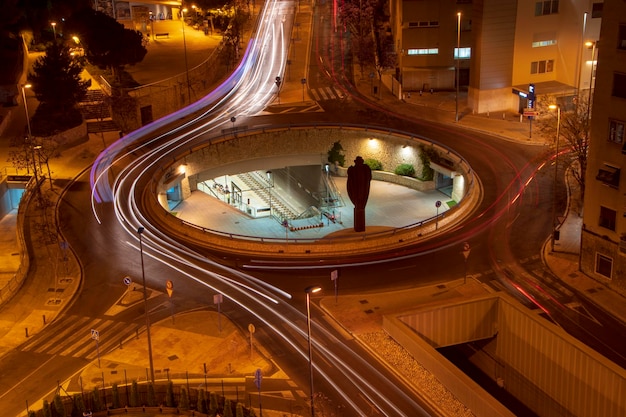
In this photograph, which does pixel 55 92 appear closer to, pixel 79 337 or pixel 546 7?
pixel 79 337

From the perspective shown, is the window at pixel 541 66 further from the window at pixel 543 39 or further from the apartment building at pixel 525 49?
the window at pixel 543 39

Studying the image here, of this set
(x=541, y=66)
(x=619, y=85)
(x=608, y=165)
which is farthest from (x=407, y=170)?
(x=619, y=85)

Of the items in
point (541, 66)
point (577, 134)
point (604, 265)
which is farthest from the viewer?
point (541, 66)

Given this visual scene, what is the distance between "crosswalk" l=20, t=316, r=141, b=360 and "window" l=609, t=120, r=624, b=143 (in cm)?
2874

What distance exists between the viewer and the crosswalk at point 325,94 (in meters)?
92.4

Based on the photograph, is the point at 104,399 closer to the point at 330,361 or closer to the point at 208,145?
the point at 330,361

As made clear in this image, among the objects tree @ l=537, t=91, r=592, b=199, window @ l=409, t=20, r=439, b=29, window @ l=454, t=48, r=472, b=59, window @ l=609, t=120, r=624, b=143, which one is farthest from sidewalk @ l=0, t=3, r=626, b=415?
window @ l=409, t=20, r=439, b=29

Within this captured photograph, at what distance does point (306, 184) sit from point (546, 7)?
28.9 metres

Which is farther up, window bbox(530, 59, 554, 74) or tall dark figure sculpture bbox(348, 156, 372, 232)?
window bbox(530, 59, 554, 74)

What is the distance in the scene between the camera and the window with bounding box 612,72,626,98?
159ft

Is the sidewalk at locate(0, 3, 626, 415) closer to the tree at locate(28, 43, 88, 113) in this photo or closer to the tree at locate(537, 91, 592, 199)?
the tree at locate(537, 91, 592, 199)

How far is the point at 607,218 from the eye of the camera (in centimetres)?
5116

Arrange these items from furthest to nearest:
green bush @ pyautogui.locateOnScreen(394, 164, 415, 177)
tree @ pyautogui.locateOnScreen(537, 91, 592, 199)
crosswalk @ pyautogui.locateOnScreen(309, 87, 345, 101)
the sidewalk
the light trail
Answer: crosswalk @ pyautogui.locateOnScreen(309, 87, 345, 101) < green bush @ pyautogui.locateOnScreen(394, 164, 415, 177) < tree @ pyautogui.locateOnScreen(537, 91, 592, 199) < the sidewalk < the light trail

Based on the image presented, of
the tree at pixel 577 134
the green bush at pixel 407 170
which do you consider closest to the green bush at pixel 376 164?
the green bush at pixel 407 170
